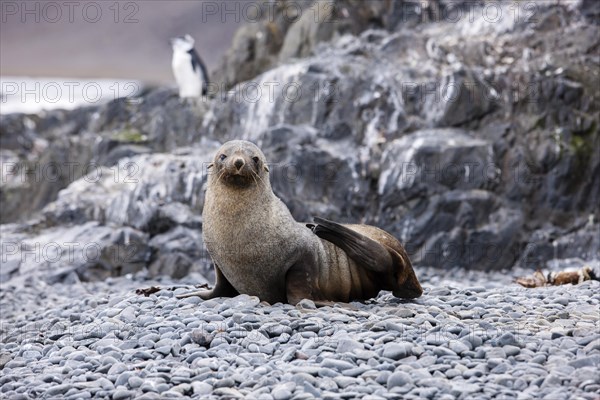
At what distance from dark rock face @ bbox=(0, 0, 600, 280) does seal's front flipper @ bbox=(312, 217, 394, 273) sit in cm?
638

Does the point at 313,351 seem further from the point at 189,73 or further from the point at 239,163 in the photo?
the point at 189,73

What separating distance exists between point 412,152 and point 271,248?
283 inches

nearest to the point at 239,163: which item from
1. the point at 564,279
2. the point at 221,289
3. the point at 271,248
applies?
the point at 271,248

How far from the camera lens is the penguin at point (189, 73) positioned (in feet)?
55.9

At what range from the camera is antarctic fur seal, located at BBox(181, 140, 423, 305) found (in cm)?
600

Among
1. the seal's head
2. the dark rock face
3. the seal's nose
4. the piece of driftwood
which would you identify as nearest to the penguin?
the dark rock face

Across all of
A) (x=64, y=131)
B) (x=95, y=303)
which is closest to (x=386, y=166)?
(x=95, y=303)

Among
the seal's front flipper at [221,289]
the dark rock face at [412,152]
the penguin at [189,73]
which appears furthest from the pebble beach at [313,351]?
the penguin at [189,73]

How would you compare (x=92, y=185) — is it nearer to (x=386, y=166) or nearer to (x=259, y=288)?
(x=386, y=166)

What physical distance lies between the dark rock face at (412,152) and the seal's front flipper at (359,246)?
6379 mm

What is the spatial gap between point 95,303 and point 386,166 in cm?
662

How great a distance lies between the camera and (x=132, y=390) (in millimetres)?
4375

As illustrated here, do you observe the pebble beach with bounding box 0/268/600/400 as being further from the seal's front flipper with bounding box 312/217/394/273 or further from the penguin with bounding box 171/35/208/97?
the penguin with bounding box 171/35/208/97

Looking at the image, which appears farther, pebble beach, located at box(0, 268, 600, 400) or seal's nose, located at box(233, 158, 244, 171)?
seal's nose, located at box(233, 158, 244, 171)
